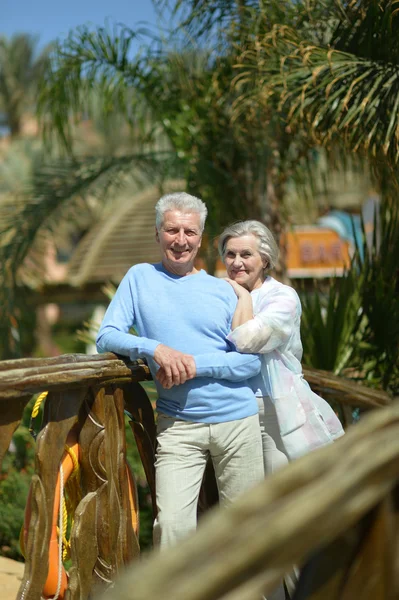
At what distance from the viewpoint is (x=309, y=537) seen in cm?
112

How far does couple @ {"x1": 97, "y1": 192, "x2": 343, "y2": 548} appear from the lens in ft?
9.49

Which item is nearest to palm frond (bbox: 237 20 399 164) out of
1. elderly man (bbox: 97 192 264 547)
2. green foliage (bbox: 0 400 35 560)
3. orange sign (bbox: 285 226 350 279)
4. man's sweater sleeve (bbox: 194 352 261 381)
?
elderly man (bbox: 97 192 264 547)

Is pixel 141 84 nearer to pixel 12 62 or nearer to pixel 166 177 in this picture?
pixel 166 177

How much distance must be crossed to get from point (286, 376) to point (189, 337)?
0.44m

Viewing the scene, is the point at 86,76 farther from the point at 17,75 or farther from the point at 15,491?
the point at 17,75

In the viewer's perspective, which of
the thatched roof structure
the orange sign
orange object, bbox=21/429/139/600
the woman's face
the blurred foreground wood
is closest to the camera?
the blurred foreground wood

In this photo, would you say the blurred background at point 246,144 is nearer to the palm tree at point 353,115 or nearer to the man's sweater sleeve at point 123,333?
the palm tree at point 353,115

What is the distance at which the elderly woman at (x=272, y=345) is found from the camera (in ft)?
9.94

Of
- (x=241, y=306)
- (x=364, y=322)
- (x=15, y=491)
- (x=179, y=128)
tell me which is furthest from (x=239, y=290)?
(x=179, y=128)

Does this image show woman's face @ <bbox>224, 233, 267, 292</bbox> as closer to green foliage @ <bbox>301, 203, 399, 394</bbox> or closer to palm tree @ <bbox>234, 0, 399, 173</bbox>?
palm tree @ <bbox>234, 0, 399, 173</bbox>

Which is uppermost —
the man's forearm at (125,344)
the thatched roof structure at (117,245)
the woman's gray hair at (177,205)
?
the woman's gray hair at (177,205)

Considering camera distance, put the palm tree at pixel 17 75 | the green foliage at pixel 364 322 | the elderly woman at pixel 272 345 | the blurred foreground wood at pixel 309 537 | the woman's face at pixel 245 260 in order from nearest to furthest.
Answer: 1. the blurred foreground wood at pixel 309 537
2. the elderly woman at pixel 272 345
3. the woman's face at pixel 245 260
4. the green foliage at pixel 364 322
5. the palm tree at pixel 17 75

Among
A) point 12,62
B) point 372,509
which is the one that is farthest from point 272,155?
point 12,62

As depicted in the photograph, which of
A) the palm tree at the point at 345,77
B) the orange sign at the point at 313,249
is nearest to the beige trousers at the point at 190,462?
the palm tree at the point at 345,77
